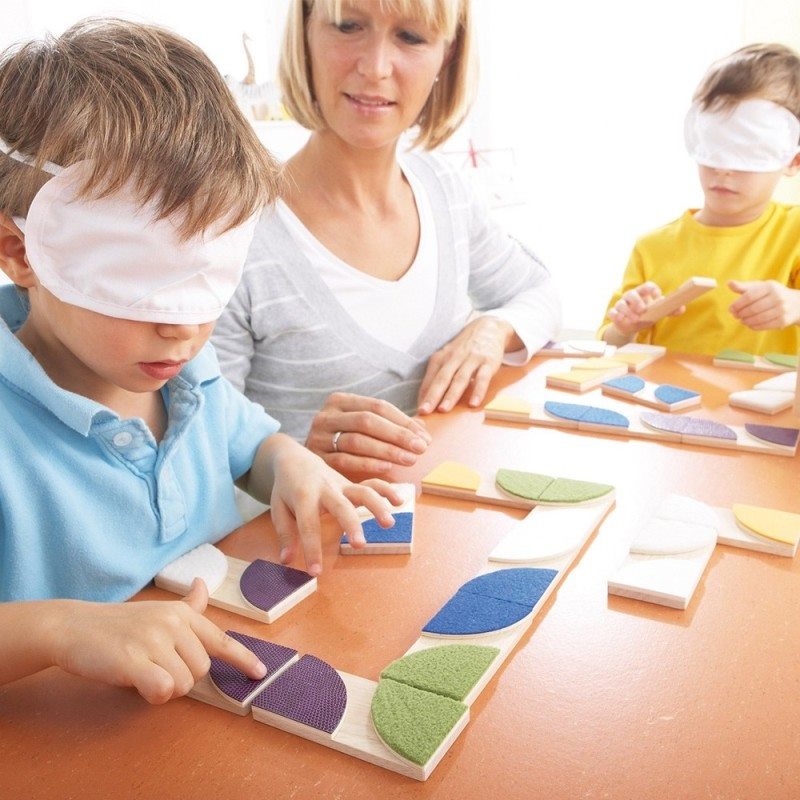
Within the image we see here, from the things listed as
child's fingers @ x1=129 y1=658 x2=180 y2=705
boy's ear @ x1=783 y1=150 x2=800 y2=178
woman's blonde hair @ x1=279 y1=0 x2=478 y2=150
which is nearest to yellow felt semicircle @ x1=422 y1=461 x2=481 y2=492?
child's fingers @ x1=129 y1=658 x2=180 y2=705

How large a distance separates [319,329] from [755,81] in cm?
97

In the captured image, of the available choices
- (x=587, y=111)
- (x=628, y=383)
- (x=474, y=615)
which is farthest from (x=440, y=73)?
(x=587, y=111)

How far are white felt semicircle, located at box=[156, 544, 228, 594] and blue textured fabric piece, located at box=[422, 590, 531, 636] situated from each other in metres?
0.20

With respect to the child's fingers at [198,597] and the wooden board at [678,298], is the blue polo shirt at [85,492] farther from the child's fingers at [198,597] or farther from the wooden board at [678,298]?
the wooden board at [678,298]

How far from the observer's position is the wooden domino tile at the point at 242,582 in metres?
0.63

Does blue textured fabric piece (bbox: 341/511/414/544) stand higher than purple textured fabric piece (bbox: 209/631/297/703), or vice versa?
blue textured fabric piece (bbox: 341/511/414/544)

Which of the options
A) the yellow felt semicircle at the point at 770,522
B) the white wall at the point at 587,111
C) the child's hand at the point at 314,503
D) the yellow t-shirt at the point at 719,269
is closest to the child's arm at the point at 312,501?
the child's hand at the point at 314,503

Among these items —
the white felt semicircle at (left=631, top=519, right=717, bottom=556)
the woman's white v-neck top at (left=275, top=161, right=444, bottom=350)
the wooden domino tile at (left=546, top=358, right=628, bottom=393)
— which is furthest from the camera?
the woman's white v-neck top at (left=275, top=161, right=444, bottom=350)

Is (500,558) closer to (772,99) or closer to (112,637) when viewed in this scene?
(112,637)

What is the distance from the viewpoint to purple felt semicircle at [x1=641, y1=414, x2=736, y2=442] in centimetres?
94

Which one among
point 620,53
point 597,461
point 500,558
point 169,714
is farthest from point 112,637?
point 620,53

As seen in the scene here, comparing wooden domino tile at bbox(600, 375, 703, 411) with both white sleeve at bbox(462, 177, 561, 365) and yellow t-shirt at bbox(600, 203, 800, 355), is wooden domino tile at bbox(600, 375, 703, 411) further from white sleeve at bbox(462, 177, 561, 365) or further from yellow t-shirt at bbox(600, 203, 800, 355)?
yellow t-shirt at bbox(600, 203, 800, 355)

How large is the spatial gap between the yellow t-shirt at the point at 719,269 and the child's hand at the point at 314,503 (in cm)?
108

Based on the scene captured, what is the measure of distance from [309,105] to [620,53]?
1749mm
